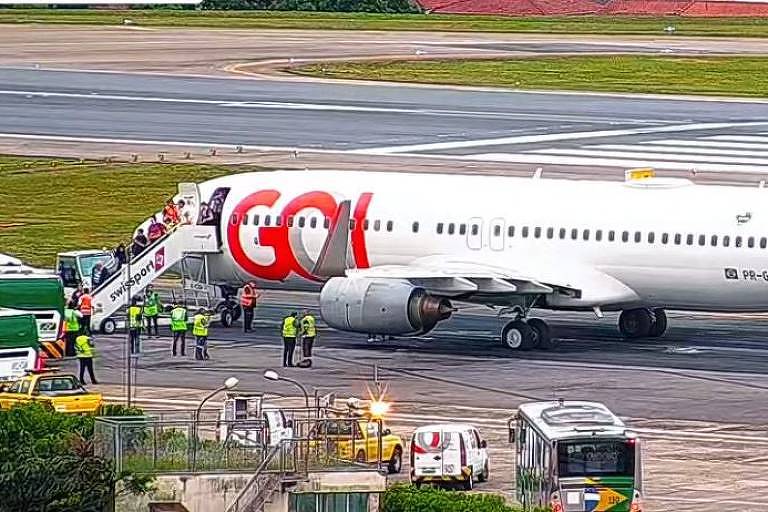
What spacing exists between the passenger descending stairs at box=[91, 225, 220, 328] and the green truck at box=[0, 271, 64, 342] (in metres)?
4.78

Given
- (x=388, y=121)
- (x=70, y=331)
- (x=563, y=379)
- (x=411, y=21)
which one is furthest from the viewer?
(x=411, y=21)

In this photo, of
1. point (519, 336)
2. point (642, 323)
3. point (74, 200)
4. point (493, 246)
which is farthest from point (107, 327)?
point (74, 200)

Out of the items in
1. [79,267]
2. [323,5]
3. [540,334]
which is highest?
[323,5]

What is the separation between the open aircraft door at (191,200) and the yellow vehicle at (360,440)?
19.5 metres

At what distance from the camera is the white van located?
1603 inches

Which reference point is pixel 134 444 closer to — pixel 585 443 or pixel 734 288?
pixel 585 443

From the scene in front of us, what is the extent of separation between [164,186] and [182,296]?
2400 cm

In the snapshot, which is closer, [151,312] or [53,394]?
[53,394]

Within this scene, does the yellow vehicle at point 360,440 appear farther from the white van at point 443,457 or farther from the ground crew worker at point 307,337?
the ground crew worker at point 307,337

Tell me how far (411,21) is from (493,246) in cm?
12655

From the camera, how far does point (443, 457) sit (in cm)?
4078

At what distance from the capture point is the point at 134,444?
119 feet

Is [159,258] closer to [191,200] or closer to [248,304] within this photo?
[191,200]

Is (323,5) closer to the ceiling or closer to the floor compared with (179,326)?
closer to the ceiling
